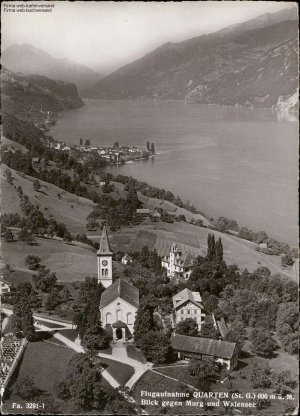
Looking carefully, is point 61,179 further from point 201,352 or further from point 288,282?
point 201,352

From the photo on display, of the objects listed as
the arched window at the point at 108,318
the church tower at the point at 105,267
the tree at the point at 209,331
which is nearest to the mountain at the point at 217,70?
the church tower at the point at 105,267

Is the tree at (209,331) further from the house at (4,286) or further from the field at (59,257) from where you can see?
the house at (4,286)

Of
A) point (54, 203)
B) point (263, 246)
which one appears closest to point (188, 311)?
point (263, 246)

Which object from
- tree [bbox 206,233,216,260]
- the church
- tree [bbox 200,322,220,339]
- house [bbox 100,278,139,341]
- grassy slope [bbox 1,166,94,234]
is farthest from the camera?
grassy slope [bbox 1,166,94,234]

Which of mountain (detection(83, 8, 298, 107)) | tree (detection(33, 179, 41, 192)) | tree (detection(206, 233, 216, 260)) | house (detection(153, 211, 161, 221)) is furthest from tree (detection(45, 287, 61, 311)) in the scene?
mountain (detection(83, 8, 298, 107))

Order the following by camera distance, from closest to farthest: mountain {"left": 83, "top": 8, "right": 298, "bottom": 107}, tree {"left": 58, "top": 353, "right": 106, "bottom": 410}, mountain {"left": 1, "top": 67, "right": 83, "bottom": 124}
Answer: tree {"left": 58, "top": 353, "right": 106, "bottom": 410} < mountain {"left": 83, "top": 8, "right": 298, "bottom": 107} < mountain {"left": 1, "top": 67, "right": 83, "bottom": 124}

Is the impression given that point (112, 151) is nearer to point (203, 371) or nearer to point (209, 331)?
point (209, 331)

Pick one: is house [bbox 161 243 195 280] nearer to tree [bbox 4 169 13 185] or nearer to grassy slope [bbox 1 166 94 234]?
grassy slope [bbox 1 166 94 234]

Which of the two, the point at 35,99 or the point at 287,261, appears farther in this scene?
the point at 35,99
